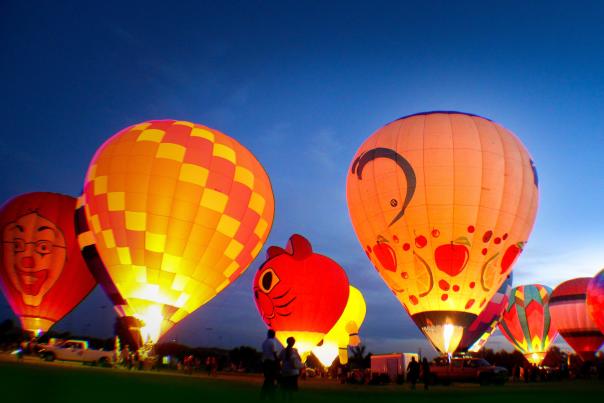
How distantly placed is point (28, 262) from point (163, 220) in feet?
21.7

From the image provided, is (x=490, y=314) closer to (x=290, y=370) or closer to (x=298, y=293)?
(x=298, y=293)

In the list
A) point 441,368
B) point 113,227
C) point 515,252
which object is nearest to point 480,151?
point 515,252

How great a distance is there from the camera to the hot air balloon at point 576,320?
28.7m

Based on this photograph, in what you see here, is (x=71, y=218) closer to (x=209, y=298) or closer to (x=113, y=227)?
(x=113, y=227)

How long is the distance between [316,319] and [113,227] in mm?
9194

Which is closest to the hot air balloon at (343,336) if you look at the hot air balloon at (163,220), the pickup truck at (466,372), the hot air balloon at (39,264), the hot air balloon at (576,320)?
the pickup truck at (466,372)

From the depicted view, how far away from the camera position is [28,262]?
1745 centimetres

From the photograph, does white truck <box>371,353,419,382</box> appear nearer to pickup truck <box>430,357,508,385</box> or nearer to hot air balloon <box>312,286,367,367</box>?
pickup truck <box>430,357,508,385</box>

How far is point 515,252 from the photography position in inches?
661

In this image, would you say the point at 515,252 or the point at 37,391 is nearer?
the point at 37,391

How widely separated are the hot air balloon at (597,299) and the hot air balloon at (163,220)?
18.8 metres

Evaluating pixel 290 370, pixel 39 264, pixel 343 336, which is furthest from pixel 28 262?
pixel 343 336

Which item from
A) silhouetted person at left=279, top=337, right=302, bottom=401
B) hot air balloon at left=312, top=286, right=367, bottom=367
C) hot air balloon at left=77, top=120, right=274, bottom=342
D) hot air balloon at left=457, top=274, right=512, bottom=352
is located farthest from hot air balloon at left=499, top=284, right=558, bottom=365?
silhouetted person at left=279, top=337, right=302, bottom=401

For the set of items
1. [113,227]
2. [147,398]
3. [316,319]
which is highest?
[113,227]
